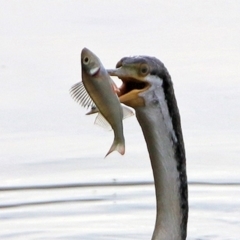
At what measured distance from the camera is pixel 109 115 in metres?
6.29

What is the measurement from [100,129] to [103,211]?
1.50 meters

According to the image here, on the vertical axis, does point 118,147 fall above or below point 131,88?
below

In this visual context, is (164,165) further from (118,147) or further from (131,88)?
(131,88)

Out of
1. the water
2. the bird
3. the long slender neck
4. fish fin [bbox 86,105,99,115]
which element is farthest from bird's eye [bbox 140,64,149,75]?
the water

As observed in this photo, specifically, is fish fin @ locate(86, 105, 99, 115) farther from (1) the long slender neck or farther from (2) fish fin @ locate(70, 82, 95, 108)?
(1) the long slender neck

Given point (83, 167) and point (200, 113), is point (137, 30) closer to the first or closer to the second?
point (200, 113)

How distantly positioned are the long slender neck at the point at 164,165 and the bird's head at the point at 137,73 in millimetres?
50

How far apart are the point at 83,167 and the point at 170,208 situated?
2.87 metres

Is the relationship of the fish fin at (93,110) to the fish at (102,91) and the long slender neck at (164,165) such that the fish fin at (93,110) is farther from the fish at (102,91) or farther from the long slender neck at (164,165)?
the long slender neck at (164,165)

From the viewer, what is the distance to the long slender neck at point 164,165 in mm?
6336

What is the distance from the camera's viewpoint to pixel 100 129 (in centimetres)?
1013

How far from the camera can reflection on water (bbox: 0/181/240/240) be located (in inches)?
330

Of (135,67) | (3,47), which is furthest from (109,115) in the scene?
(3,47)

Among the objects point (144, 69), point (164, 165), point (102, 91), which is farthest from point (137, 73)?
point (164, 165)
